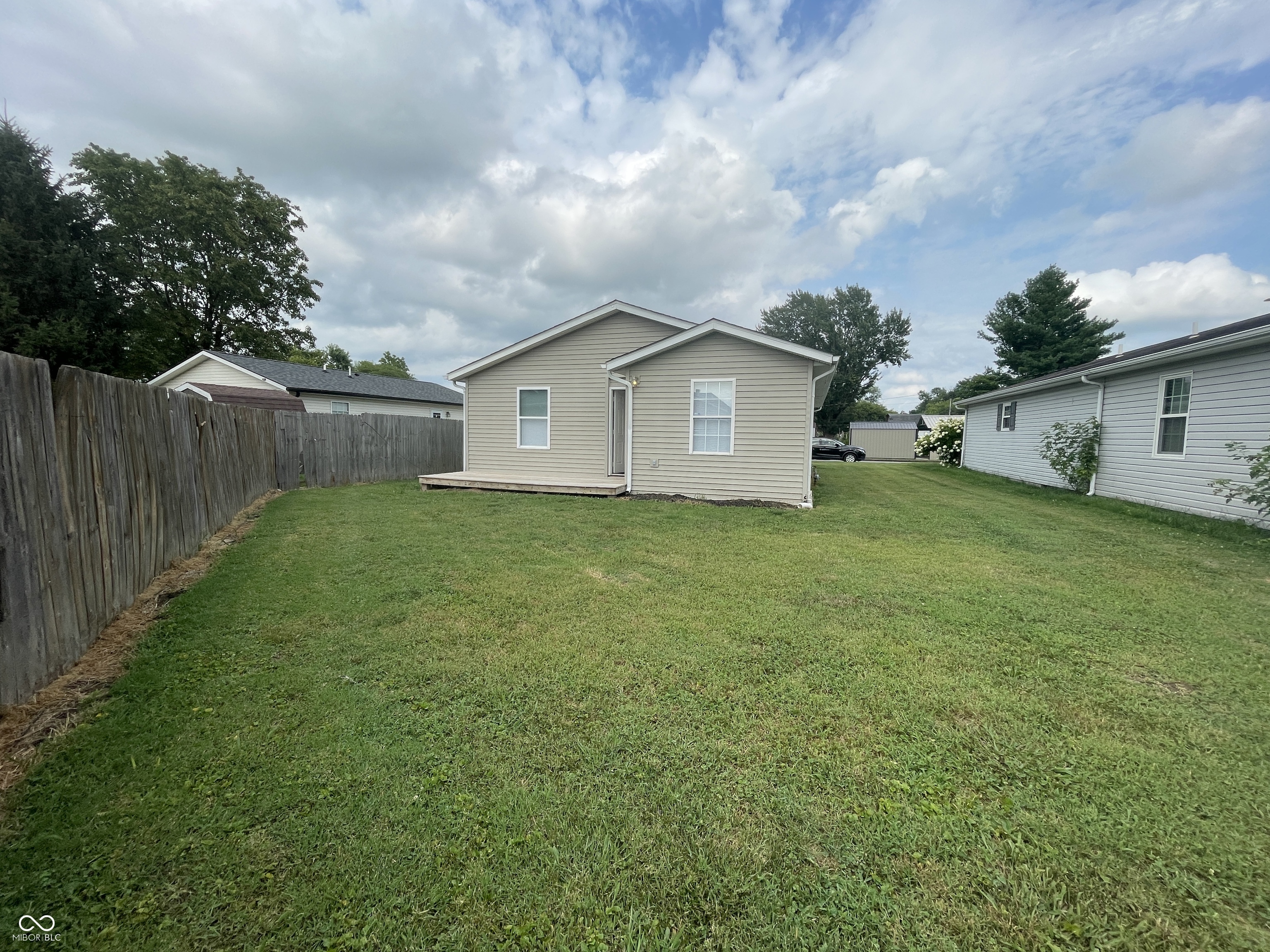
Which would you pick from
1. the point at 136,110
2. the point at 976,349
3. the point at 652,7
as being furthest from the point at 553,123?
the point at 976,349

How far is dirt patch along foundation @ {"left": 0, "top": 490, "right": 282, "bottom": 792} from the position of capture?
211cm

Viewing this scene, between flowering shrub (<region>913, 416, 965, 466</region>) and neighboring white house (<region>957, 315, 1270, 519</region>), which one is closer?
neighboring white house (<region>957, 315, 1270, 519</region>)

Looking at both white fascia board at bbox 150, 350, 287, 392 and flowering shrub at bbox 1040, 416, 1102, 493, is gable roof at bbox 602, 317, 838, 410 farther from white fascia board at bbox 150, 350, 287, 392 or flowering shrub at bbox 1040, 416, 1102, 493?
white fascia board at bbox 150, 350, 287, 392

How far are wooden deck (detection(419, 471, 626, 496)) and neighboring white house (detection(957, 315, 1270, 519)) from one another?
9.97 metres

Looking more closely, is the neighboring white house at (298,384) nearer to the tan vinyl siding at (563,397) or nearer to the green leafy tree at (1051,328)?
the tan vinyl siding at (563,397)

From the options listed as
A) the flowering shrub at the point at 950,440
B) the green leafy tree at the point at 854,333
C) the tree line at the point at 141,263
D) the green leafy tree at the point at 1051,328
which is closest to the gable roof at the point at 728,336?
the flowering shrub at the point at 950,440

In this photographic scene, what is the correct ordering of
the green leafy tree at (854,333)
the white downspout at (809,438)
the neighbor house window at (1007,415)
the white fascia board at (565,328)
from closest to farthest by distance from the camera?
the white downspout at (809,438)
the white fascia board at (565,328)
the neighbor house window at (1007,415)
the green leafy tree at (854,333)

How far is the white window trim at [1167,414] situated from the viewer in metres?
8.37

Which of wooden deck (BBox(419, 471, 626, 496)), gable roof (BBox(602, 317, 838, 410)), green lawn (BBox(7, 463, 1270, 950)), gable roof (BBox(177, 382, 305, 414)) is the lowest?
green lawn (BBox(7, 463, 1270, 950))

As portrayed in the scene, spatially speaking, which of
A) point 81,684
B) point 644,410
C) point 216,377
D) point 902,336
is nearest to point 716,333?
point 644,410

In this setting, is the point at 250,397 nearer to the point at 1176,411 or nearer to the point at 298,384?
the point at 298,384

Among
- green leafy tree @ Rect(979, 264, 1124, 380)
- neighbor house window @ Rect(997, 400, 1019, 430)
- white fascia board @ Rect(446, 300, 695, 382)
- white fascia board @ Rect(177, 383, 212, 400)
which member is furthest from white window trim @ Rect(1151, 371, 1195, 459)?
white fascia board @ Rect(177, 383, 212, 400)

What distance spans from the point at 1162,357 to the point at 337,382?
26.4m

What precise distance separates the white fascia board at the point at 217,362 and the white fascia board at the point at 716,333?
16267mm
